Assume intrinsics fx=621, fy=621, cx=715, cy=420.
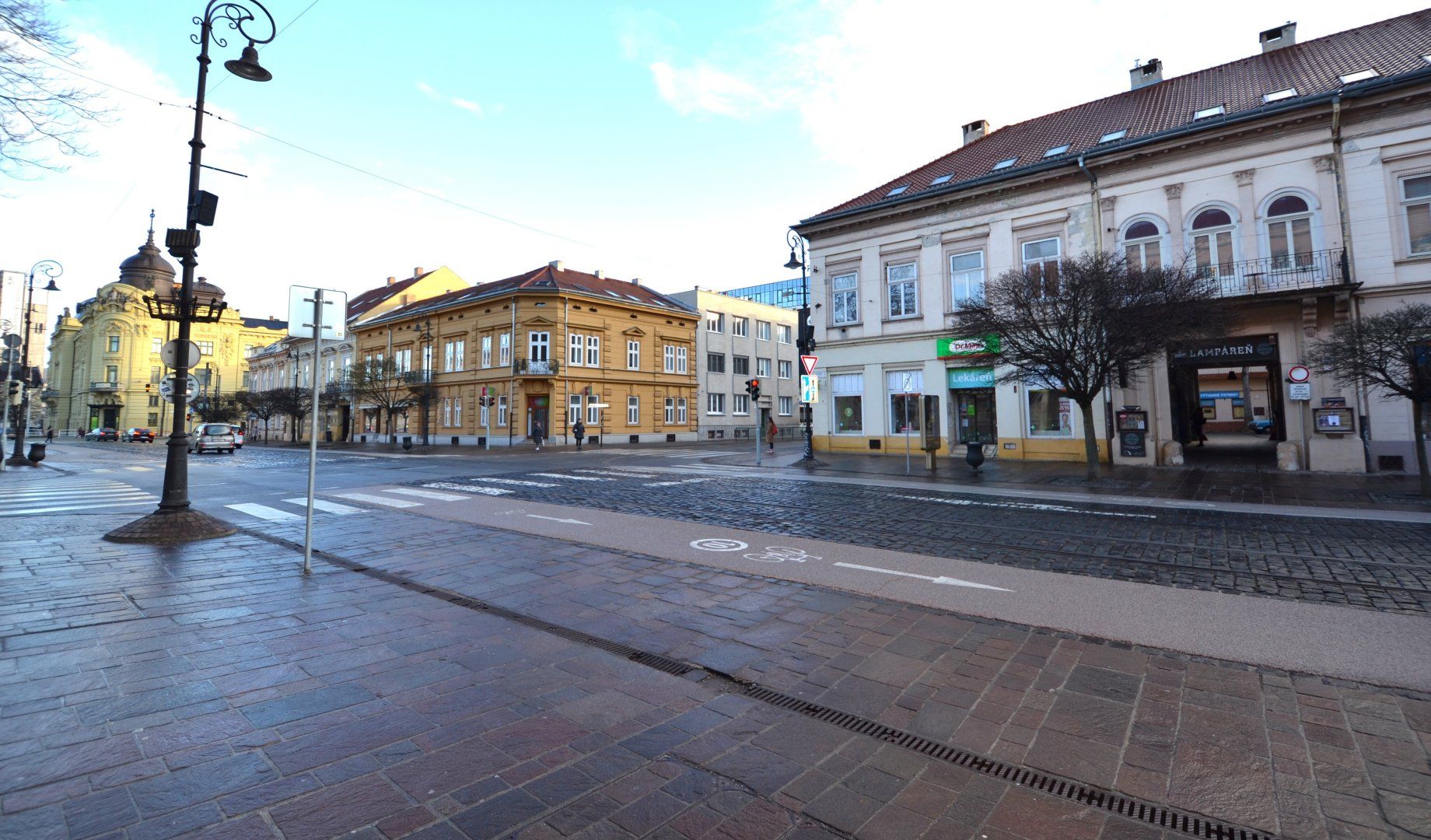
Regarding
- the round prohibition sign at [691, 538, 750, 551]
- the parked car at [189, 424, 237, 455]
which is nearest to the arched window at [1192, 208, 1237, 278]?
the round prohibition sign at [691, 538, 750, 551]

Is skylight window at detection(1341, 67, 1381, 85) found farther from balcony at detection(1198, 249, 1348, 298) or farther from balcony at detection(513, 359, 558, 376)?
balcony at detection(513, 359, 558, 376)

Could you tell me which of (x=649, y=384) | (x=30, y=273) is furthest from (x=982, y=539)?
(x=649, y=384)

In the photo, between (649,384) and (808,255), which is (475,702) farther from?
(649,384)

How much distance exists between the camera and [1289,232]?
1797 centimetres

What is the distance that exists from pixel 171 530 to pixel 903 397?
22.8 metres

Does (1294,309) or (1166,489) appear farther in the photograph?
(1294,309)

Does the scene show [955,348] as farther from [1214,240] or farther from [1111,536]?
[1111,536]

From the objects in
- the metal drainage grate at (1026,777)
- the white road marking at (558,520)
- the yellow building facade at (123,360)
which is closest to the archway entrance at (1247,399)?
the white road marking at (558,520)

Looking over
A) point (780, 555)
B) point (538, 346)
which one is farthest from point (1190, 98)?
point (538, 346)

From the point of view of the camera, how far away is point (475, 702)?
333cm

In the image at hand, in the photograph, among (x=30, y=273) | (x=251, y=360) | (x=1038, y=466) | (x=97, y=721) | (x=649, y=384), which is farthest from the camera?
(x=251, y=360)

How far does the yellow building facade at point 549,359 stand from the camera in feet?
129

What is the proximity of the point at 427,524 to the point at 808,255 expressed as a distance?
23.0 meters

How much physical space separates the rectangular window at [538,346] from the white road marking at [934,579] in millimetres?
35246
